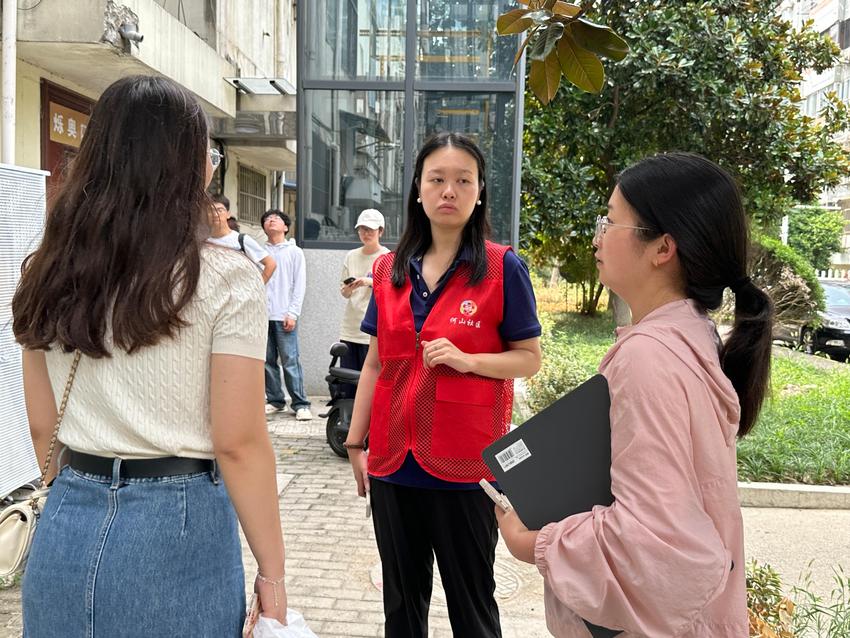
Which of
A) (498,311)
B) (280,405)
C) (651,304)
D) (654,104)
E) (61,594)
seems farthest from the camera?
(654,104)

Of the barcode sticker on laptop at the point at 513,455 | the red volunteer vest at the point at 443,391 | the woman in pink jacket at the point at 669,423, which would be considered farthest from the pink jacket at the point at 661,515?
the red volunteer vest at the point at 443,391

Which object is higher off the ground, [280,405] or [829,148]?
[829,148]

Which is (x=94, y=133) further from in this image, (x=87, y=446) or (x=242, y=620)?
(x=242, y=620)

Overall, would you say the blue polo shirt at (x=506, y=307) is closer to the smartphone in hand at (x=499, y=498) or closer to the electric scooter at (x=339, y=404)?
the smartphone in hand at (x=499, y=498)

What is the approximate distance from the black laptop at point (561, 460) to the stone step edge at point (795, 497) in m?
4.44

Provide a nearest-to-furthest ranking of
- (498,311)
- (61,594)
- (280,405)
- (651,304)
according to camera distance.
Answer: (61,594), (651,304), (498,311), (280,405)

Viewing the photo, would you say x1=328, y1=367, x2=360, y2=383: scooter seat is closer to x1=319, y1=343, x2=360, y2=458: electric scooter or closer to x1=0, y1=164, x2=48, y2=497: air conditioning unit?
x1=319, y1=343, x2=360, y2=458: electric scooter

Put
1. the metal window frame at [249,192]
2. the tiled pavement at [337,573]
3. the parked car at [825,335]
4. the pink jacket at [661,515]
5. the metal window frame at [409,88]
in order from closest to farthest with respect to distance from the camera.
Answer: the pink jacket at [661,515] < the tiled pavement at [337,573] < the metal window frame at [409,88] < the metal window frame at [249,192] < the parked car at [825,335]

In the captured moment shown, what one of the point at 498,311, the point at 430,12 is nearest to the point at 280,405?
the point at 430,12

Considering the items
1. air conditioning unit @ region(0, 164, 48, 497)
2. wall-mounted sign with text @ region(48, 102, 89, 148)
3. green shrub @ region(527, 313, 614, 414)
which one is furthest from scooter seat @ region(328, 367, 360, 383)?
wall-mounted sign with text @ region(48, 102, 89, 148)

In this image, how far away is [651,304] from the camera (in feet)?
5.36

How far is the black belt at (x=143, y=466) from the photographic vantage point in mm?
1556

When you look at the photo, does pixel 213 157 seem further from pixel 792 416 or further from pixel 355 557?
pixel 792 416

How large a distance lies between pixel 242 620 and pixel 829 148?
46.8 feet
